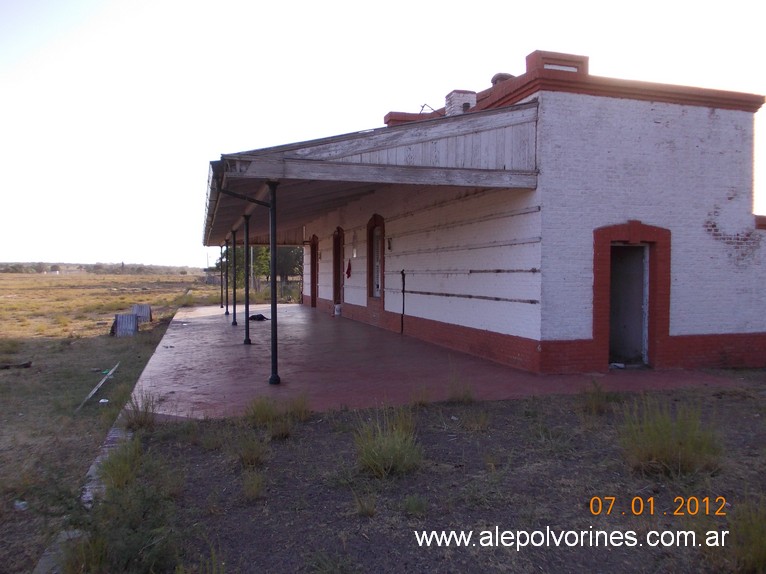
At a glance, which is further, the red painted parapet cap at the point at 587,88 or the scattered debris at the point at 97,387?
the red painted parapet cap at the point at 587,88

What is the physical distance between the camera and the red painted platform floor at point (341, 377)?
26.6ft

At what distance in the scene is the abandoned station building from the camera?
9000 millimetres

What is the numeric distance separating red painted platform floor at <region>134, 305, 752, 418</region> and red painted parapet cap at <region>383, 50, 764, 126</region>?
14.8 feet

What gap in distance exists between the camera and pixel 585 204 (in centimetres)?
956

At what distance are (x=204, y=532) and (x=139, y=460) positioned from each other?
1.43 metres

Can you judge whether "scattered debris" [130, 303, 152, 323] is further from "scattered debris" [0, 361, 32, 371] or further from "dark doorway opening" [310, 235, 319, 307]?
"scattered debris" [0, 361, 32, 371]

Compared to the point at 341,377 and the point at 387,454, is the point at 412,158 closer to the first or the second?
the point at 341,377

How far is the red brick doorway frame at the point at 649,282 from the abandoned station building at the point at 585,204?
3 cm

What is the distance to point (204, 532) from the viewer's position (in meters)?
4.12

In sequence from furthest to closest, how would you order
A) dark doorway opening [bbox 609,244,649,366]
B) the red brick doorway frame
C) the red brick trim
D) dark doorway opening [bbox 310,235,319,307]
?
dark doorway opening [bbox 310,235,319,307], dark doorway opening [bbox 609,244,649,366], the red brick doorway frame, the red brick trim

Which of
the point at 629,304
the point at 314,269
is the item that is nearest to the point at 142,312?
the point at 314,269

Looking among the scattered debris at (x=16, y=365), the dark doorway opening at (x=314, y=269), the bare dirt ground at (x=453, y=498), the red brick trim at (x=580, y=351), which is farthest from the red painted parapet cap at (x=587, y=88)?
the dark doorway opening at (x=314, y=269)

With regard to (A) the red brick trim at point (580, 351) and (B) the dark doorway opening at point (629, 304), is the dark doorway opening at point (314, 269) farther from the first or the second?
(B) the dark doorway opening at point (629, 304)

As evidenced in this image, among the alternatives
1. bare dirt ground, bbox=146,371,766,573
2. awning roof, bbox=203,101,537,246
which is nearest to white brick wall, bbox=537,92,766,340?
awning roof, bbox=203,101,537,246
